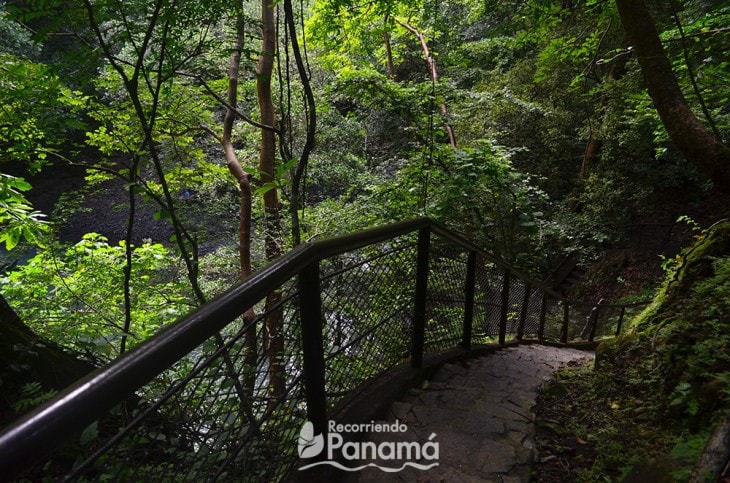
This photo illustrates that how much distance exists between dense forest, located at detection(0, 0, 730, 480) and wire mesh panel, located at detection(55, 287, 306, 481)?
143 centimetres

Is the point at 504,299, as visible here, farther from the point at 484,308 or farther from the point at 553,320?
the point at 553,320

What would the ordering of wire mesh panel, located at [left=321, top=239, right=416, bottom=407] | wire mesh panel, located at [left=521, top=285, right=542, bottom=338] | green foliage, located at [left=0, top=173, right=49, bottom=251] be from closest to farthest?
1. wire mesh panel, located at [left=321, top=239, right=416, bottom=407]
2. green foliage, located at [left=0, top=173, right=49, bottom=251]
3. wire mesh panel, located at [left=521, top=285, right=542, bottom=338]

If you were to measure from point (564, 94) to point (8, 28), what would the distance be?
17.0 m

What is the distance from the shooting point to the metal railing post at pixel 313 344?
5.32 ft

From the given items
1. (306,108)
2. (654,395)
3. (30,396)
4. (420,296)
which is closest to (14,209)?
(30,396)

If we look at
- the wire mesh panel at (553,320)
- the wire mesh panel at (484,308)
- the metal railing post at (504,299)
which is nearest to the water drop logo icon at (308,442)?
the wire mesh panel at (484,308)

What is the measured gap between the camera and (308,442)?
5.92 ft

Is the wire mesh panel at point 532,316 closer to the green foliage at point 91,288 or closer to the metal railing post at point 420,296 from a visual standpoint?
the metal railing post at point 420,296

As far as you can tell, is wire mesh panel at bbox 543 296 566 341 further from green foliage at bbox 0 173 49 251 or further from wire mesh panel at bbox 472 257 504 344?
green foliage at bbox 0 173 49 251

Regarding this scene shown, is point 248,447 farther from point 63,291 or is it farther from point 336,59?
point 336,59

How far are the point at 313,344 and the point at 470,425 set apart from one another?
1315 mm

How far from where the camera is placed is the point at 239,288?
1.19m

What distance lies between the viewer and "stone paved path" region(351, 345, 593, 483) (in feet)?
6.51

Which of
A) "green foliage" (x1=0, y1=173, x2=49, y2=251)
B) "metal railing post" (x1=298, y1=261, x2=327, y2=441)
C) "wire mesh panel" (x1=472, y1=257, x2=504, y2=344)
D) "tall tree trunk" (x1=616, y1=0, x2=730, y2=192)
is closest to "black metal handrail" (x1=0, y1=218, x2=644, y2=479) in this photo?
"metal railing post" (x1=298, y1=261, x2=327, y2=441)
